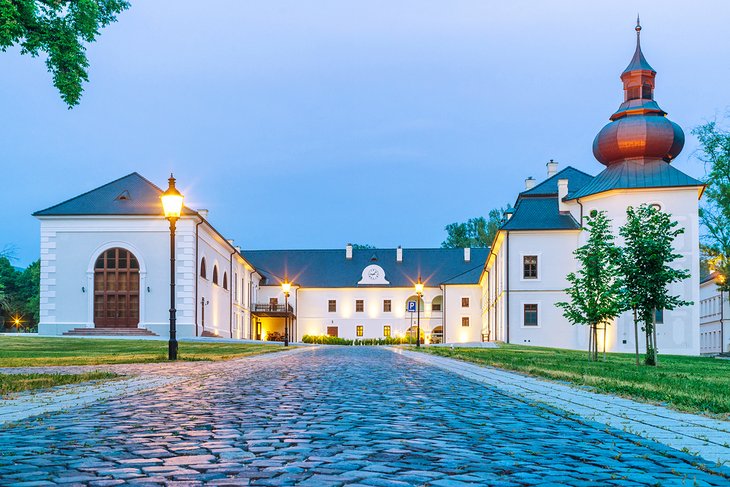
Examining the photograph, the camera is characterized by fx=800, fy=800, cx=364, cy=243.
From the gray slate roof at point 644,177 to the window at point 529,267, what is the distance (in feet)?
18.9

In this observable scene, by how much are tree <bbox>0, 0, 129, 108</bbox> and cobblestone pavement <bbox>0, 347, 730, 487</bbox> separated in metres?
8.92

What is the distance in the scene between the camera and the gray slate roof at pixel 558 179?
52.5 meters

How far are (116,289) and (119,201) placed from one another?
5.15m

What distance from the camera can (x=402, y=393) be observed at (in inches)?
437

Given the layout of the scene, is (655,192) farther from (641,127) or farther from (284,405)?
(284,405)

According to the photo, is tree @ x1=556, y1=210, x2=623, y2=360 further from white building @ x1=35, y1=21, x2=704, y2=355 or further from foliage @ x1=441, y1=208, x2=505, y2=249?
foliage @ x1=441, y1=208, x2=505, y2=249

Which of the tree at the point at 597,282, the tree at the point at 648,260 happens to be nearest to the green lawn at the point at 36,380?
the tree at the point at 597,282

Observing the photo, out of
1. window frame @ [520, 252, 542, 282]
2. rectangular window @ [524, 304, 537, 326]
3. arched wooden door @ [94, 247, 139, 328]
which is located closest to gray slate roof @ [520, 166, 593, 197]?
window frame @ [520, 252, 542, 282]

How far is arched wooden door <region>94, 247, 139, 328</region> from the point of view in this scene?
45656 millimetres

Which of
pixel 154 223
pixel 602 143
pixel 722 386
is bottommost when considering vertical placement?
pixel 722 386

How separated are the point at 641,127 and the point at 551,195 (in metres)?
8.60

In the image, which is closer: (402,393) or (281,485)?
(281,485)

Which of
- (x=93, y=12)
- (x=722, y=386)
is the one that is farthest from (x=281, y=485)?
(x=93, y=12)

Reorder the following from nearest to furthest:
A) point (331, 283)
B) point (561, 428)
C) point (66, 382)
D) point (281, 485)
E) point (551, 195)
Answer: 1. point (281, 485)
2. point (561, 428)
3. point (66, 382)
4. point (551, 195)
5. point (331, 283)
